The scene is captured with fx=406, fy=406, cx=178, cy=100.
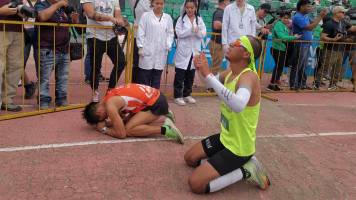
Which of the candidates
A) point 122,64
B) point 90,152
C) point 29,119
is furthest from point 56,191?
point 122,64

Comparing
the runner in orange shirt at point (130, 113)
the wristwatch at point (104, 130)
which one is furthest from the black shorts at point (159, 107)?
the wristwatch at point (104, 130)

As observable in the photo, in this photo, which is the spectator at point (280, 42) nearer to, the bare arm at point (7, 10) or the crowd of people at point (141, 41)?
the crowd of people at point (141, 41)

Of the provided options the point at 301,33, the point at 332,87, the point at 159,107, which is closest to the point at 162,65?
the point at 159,107

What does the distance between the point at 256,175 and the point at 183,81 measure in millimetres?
3468

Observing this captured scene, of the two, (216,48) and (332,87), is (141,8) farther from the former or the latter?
(332,87)

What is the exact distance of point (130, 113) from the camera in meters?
5.23

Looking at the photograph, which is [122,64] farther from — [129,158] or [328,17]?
[328,17]

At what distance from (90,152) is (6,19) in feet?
7.70

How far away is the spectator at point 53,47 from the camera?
560 centimetres

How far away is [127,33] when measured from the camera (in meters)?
6.61

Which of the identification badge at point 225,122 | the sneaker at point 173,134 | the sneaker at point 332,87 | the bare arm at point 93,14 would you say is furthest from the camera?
the sneaker at point 332,87

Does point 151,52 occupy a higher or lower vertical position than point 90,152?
higher

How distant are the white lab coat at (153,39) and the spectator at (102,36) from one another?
1.16ft

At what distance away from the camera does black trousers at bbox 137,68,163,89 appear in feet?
22.1
